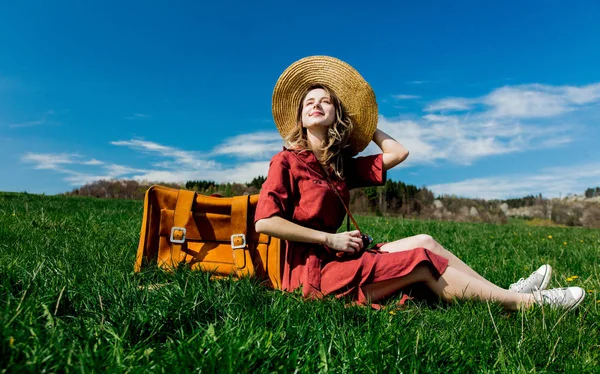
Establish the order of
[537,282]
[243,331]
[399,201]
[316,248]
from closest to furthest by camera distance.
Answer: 1. [243,331]
2. [316,248]
3. [537,282]
4. [399,201]

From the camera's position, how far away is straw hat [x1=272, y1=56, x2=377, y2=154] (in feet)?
12.1

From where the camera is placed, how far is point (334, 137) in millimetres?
3547

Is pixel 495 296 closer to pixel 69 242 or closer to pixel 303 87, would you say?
pixel 303 87

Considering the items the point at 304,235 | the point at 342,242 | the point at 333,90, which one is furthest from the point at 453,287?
the point at 333,90

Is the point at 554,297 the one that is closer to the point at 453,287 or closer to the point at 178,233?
the point at 453,287

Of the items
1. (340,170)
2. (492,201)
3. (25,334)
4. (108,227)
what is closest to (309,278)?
(340,170)

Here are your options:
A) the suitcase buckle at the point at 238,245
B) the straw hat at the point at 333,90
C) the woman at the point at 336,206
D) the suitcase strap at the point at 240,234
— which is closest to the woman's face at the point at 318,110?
the woman at the point at 336,206

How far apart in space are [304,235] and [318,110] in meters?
1.03

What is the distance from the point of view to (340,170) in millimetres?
3609

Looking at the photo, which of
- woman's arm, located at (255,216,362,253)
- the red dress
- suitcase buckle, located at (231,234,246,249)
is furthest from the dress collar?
suitcase buckle, located at (231,234,246,249)

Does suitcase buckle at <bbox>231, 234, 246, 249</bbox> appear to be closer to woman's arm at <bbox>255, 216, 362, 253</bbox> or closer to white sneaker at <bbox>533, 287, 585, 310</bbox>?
woman's arm at <bbox>255, 216, 362, 253</bbox>

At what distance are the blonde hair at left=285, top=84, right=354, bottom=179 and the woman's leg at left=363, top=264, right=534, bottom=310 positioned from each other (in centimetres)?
94

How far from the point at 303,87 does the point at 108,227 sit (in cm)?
392

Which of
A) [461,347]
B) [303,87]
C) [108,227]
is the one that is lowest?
[461,347]
